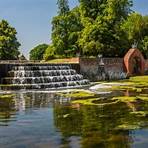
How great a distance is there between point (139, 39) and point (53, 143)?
63985 mm

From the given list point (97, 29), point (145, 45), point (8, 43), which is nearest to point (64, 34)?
point (97, 29)

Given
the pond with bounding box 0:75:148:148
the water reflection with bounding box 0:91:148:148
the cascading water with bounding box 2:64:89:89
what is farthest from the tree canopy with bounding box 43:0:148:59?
the water reflection with bounding box 0:91:148:148

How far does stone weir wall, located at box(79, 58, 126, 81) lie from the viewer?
53.0 meters

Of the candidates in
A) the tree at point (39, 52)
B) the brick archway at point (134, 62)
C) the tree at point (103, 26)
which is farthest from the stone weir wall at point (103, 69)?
the tree at point (39, 52)

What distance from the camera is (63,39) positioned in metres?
69.1

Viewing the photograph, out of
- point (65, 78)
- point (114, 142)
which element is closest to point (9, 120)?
point (114, 142)

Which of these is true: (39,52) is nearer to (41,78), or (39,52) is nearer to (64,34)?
(64,34)

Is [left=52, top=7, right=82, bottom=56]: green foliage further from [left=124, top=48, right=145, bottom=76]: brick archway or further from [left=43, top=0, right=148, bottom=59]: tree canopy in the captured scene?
[left=124, top=48, right=145, bottom=76]: brick archway

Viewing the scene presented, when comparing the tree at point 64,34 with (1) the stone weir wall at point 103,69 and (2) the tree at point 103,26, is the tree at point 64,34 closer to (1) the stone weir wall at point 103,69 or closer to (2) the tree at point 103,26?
(2) the tree at point 103,26

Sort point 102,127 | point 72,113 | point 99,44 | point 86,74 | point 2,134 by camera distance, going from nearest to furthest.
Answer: point 2,134 → point 102,127 → point 72,113 → point 86,74 → point 99,44

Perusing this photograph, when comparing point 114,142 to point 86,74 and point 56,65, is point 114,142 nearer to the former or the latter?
point 56,65

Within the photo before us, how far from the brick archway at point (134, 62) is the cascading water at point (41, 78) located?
1511 cm

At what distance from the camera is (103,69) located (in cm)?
5600

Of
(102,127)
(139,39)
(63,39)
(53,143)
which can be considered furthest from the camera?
(139,39)
